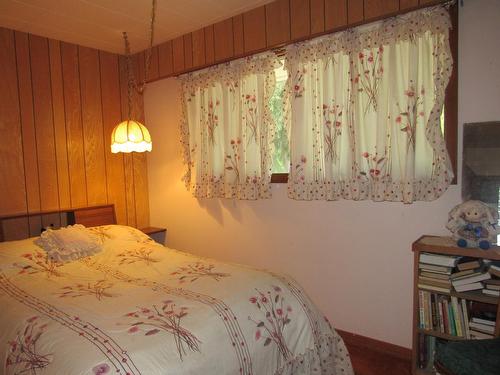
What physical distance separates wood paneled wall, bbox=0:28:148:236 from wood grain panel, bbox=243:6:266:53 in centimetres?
142

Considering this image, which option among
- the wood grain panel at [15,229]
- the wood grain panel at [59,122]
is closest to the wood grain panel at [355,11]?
the wood grain panel at [59,122]

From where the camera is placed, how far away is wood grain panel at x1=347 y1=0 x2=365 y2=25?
7.33 ft

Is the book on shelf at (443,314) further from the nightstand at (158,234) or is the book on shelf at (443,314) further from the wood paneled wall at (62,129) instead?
the wood paneled wall at (62,129)

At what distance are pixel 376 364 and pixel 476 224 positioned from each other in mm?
1106

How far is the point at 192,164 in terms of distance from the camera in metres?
3.38

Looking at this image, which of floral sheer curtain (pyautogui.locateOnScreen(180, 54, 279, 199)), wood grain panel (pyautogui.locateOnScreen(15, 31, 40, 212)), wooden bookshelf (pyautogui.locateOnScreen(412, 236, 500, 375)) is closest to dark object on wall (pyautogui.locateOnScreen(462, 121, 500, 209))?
wooden bookshelf (pyautogui.locateOnScreen(412, 236, 500, 375))

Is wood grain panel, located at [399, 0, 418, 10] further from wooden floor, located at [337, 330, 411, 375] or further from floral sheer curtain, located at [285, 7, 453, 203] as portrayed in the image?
wooden floor, located at [337, 330, 411, 375]

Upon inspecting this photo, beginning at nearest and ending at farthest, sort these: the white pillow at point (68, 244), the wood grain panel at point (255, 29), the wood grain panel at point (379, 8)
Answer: the wood grain panel at point (379, 8) < the white pillow at point (68, 244) < the wood grain panel at point (255, 29)

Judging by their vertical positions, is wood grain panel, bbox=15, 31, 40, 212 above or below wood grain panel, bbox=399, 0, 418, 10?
below

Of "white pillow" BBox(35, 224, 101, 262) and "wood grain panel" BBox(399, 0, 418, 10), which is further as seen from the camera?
"white pillow" BBox(35, 224, 101, 262)

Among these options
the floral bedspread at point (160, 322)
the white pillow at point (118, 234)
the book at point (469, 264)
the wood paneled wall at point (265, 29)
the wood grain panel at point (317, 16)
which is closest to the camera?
the floral bedspread at point (160, 322)

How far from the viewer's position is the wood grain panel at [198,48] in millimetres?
3105

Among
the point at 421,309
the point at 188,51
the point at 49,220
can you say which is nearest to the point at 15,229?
the point at 49,220

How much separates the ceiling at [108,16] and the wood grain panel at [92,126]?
206 mm
